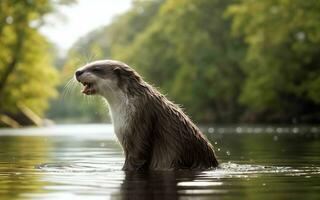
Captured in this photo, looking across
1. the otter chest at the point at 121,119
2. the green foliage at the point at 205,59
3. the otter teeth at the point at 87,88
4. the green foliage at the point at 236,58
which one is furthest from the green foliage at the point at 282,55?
the otter chest at the point at 121,119

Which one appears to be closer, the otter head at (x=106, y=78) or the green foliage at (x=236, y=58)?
the otter head at (x=106, y=78)

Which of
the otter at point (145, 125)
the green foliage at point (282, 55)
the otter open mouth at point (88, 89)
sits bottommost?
the otter at point (145, 125)

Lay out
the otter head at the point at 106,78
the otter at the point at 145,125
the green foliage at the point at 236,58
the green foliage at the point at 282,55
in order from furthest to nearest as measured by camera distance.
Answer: the green foliage at the point at 236,58
the green foliage at the point at 282,55
the otter head at the point at 106,78
the otter at the point at 145,125

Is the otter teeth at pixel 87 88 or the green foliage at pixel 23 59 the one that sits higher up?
the green foliage at pixel 23 59

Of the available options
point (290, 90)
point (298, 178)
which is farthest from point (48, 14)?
point (298, 178)

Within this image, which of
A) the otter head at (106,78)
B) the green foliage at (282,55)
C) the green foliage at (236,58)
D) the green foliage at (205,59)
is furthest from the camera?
the green foliage at (205,59)

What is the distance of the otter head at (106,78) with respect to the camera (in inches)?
502

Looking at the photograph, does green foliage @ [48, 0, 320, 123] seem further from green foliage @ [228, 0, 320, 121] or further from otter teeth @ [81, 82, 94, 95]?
otter teeth @ [81, 82, 94, 95]

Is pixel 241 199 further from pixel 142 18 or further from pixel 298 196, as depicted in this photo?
pixel 142 18

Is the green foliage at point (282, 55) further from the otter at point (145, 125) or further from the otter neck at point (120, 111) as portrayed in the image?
the otter neck at point (120, 111)

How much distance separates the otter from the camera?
40.9ft

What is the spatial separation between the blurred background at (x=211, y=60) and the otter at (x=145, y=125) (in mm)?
42230

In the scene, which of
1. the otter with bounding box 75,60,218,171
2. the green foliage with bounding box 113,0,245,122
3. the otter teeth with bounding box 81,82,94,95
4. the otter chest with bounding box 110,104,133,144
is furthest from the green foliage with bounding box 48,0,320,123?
the otter chest with bounding box 110,104,133,144

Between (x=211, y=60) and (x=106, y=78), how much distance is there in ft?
232
